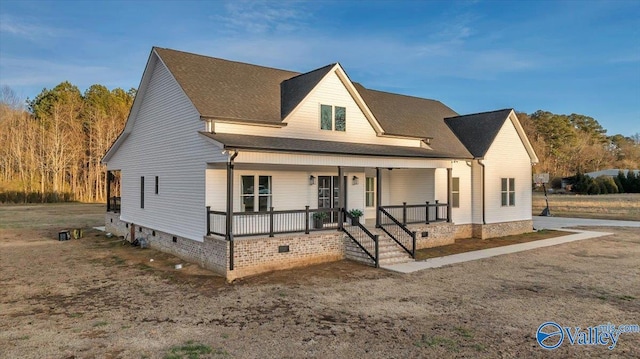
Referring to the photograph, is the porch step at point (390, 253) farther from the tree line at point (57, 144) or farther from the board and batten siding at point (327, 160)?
the tree line at point (57, 144)

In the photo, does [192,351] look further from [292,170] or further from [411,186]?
[411,186]

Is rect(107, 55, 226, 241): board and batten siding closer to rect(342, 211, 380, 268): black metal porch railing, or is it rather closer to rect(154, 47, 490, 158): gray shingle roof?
rect(154, 47, 490, 158): gray shingle roof

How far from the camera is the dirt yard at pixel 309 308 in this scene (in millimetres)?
6707

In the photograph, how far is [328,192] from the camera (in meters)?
16.8

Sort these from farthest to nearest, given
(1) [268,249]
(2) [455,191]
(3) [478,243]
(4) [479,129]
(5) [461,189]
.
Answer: (4) [479,129], (5) [461,189], (2) [455,191], (3) [478,243], (1) [268,249]

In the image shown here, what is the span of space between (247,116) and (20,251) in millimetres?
10766

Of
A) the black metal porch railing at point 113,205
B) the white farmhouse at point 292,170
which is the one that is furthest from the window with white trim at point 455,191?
the black metal porch railing at point 113,205

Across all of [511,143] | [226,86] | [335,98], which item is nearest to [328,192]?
[335,98]

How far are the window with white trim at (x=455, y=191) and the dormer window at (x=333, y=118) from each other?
Result: 6.76 meters

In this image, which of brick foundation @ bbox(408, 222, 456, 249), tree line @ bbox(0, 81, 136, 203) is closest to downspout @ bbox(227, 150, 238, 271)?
brick foundation @ bbox(408, 222, 456, 249)

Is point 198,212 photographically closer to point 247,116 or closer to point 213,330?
point 247,116

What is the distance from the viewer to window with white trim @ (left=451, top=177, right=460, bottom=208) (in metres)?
19.9

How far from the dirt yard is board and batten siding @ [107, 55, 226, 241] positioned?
193 cm

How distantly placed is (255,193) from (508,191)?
46.1 ft
